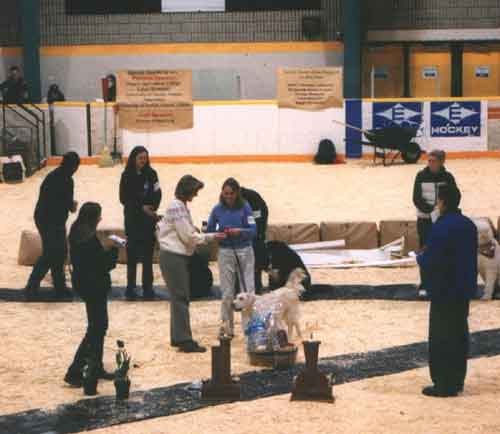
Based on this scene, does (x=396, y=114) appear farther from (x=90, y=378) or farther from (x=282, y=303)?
(x=90, y=378)

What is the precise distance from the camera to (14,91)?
92.6 ft

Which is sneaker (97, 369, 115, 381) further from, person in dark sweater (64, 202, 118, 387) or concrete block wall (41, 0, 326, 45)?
concrete block wall (41, 0, 326, 45)

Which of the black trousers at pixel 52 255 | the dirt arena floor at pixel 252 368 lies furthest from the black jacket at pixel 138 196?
the dirt arena floor at pixel 252 368

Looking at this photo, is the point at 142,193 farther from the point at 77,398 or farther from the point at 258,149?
the point at 258,149

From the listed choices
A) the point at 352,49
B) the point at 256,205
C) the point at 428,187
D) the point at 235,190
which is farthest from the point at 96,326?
the point at 352,49

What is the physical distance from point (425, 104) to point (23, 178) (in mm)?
8718

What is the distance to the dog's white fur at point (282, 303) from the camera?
11.3 m

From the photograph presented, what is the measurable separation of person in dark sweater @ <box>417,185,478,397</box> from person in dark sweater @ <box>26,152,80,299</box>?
17.1ft

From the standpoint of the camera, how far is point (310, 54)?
3072 cm

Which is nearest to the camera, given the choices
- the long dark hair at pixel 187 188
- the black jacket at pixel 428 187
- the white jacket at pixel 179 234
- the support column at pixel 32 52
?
the white jacket at pixel 179 234

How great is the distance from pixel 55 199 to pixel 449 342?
5.60 meters

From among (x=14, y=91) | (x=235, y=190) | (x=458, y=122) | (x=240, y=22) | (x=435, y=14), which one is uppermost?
(x=435, y=14)

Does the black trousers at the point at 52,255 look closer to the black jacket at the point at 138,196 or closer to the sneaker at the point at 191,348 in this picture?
the black jacket at the point at 138,196

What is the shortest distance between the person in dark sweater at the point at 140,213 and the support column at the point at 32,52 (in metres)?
16.5
